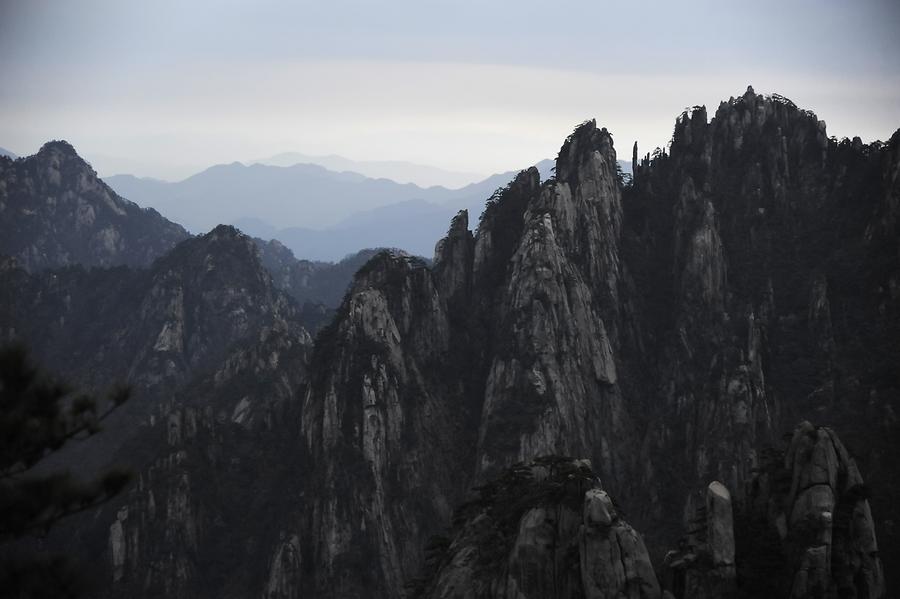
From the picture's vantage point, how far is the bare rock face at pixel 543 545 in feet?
134

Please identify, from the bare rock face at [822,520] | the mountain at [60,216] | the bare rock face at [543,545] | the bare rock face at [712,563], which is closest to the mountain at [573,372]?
the bare rock face at [543,545]

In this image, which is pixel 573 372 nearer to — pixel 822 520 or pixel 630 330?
pixel 630 330

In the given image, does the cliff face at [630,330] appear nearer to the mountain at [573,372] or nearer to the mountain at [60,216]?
Answer: the mountain at [573,372]

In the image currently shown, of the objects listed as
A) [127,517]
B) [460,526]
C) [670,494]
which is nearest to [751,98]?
[670,494]

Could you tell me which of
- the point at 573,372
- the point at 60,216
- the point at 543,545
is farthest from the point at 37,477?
the point at 60,216

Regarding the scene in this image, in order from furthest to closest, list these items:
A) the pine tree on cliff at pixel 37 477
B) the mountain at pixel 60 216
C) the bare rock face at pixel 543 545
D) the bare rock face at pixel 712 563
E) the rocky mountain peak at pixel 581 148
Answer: the mountain at pixel 60 216, the rocky mountain peak at pixel 581 148, the bare rock face at pixel 543 545, the bare rock face at pixel 712 563, the pine tree on cliff at pixel 37 477

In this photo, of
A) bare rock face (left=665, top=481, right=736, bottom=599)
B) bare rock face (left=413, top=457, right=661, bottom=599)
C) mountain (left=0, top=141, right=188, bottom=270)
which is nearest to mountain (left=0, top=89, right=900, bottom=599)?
bare rock face (left=413, top=457, right=661, bottom=599)

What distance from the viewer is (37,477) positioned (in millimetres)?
18375

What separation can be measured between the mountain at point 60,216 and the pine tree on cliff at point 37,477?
168 meters

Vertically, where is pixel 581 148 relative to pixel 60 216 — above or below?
above

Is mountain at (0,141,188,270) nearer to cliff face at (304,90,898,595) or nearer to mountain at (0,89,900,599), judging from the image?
mountain at (0,89,900,599)

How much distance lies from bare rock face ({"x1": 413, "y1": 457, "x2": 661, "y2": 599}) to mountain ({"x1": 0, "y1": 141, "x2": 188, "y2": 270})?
14573cm

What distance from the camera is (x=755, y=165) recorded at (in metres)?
96.2

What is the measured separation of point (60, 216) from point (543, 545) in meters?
167
